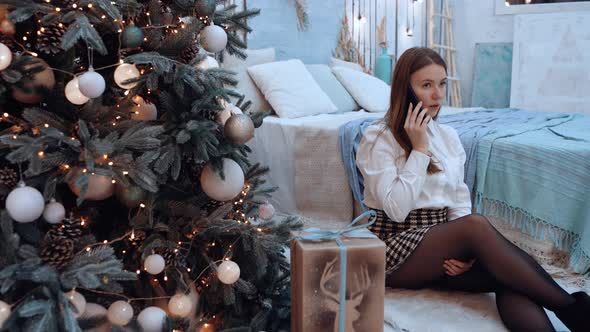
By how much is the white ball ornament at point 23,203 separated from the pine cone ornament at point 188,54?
493 mm

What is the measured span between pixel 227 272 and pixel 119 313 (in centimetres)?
26

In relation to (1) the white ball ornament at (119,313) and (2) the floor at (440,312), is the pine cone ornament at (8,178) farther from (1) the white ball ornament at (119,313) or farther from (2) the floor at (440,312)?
(2) the floor at (440,312)

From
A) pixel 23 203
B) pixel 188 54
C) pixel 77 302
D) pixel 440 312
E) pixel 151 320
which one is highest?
pixel 188 54

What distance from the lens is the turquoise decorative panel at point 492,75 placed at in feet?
18.3

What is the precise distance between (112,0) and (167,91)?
25 centimetres

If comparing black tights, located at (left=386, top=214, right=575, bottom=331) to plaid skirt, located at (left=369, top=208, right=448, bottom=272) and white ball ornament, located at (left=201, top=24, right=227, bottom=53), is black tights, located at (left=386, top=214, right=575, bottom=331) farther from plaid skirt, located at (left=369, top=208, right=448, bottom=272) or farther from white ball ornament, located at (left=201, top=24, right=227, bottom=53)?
white ball ornament, located at (left=201, top=24, right=227, bottom=53)

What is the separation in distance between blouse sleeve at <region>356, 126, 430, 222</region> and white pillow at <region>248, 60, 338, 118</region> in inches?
59.4

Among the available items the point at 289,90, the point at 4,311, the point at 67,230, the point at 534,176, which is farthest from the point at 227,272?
the point at 289,90

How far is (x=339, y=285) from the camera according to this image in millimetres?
1297

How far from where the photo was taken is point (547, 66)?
17.1 feet

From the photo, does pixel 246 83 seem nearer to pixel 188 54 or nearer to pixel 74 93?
pixel 188 54

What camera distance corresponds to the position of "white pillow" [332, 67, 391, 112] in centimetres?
394

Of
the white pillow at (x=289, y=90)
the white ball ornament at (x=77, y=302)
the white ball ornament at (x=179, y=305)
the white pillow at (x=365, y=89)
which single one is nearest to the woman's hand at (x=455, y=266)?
the white ball ornament at (x=179, y=305)

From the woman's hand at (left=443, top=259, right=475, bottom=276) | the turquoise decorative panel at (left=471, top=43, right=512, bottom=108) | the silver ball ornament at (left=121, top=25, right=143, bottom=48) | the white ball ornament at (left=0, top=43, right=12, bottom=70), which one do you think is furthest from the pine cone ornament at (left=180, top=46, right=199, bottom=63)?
the turquoise decorative panel at (left=471, top=43, right=512, bottom=108)
